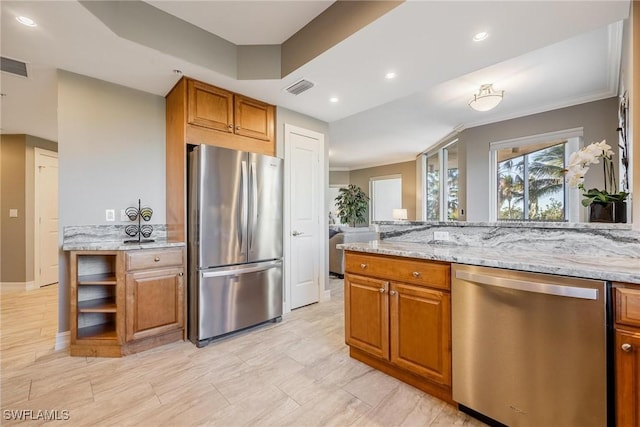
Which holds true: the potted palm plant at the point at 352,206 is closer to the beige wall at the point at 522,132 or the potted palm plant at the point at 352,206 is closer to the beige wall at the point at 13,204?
the beige wall at the point at 522,132

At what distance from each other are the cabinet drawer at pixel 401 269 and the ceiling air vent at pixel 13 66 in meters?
3.23

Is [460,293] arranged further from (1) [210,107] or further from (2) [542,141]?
(2) [542,141]

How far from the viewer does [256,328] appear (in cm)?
286

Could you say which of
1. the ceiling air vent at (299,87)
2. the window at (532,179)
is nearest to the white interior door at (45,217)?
the ceiling air vent at (299,87)

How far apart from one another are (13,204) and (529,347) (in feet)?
21.2

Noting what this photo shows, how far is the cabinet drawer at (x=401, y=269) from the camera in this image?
1644 millimetres

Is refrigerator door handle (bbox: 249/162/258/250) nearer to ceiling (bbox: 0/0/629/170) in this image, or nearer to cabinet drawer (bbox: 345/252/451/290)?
ceiling (bbox: 0/0/629/170)

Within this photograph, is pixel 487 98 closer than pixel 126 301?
No

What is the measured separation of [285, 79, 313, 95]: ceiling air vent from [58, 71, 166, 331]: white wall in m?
1.40

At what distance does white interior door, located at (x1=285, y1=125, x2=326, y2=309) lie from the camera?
3.36 m

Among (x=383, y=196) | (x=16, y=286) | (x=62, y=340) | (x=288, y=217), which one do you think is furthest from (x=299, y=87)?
(x=383, y=196)

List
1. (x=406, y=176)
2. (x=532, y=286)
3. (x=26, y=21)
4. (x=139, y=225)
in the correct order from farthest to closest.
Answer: (x=406, y=176), (x=139, y=225), (x=26, y=21), (x=532, y=286)

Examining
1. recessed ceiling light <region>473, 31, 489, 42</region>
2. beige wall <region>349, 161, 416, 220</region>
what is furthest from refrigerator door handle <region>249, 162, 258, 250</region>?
beige wall <region>349, 161, 416, 220</region>

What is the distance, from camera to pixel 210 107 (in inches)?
107
